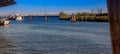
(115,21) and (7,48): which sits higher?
(115,21)

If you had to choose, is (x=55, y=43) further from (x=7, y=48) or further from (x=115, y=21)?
(x=115, y=21)

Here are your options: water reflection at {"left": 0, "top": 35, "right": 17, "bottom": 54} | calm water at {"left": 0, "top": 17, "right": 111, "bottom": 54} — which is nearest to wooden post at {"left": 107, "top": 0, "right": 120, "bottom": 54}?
calm water at {"left": 0, "top": 17, "right": 111, "bottom": 54}

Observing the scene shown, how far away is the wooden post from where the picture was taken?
342cm

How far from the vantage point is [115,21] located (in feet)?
11.3

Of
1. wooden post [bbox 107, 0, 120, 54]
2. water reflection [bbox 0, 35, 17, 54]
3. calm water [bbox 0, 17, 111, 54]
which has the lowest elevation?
calm water [bbox 0, 17, 111, 54]

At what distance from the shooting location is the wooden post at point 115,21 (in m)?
3.42

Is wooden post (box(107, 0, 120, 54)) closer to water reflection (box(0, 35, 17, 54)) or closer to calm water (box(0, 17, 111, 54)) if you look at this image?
calm water (box(0, 17, 111, 54))

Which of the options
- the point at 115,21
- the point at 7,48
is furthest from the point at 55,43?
the point at 115,21

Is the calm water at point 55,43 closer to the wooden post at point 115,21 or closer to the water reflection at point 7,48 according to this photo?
the water reflection at point 7,48

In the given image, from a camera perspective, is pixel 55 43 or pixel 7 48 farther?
pixel 55 43

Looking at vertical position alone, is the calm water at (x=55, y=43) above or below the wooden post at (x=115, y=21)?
below

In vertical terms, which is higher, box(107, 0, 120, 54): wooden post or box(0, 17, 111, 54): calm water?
box(107, 0, 120, 54): wooden post

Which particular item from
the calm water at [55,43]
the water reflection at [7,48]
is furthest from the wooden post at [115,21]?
the water reflection at [7,48]

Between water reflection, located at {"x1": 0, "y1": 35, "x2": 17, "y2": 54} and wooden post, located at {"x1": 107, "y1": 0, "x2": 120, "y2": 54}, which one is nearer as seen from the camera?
wooden post, located at {"x1": 107, "y1": 0, "x2": 120, "y2": 54}
